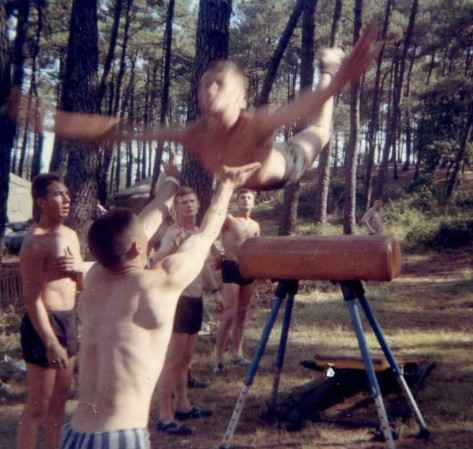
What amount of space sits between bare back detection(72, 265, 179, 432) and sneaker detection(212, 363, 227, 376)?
3.61m

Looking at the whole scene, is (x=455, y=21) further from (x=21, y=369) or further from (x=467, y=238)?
(x=21, y=369)

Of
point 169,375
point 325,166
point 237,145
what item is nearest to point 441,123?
point 325,166

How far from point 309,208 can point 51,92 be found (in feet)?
41.8

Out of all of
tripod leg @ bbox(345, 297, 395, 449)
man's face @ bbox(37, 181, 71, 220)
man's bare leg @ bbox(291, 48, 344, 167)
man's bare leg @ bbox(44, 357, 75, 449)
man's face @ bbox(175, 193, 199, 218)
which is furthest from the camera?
man's face @ bbox(175, 193, 199, 218)

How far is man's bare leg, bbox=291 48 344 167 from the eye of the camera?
3451 mm

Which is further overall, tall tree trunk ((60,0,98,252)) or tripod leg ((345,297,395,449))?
tall tree trunk ((60,0,98,252))

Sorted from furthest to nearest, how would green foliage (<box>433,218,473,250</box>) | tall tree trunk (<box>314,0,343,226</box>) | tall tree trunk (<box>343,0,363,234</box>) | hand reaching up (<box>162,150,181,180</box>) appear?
green foliage (<box>433,218,473,250</box>), tall tree trunk (<box>314,0,343,226</box>), tall tree trunk (<box>343,0,363,234</box>), hand reaching up (<box>162,150,181,180</box>)

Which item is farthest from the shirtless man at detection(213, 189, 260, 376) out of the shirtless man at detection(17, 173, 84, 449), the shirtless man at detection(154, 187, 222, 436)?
the shirtless man at detection(17, 173, 84, 449)

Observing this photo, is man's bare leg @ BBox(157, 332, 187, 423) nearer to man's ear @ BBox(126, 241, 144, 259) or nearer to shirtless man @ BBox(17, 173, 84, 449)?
shirtless man @ BBox(17, 173, 84, 449)

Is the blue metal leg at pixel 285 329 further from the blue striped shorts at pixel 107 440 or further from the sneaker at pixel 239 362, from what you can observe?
the blue striped shorts at pixel 107 440

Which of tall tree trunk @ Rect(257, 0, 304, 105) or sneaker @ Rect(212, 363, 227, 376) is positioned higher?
tall tree trunk @ Rect(257, 0, 304, 105)

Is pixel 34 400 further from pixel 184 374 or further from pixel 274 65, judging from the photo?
pixel 274 65

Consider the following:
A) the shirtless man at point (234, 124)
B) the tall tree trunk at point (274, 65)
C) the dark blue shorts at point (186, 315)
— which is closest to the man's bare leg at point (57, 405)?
the dark blue shorts at point (186, 315)

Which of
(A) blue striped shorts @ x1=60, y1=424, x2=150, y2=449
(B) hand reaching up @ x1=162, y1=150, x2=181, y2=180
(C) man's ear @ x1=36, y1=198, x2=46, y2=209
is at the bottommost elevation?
(A) blue striped shorts @ x1=60, y1=424, x2=150, y2=449
